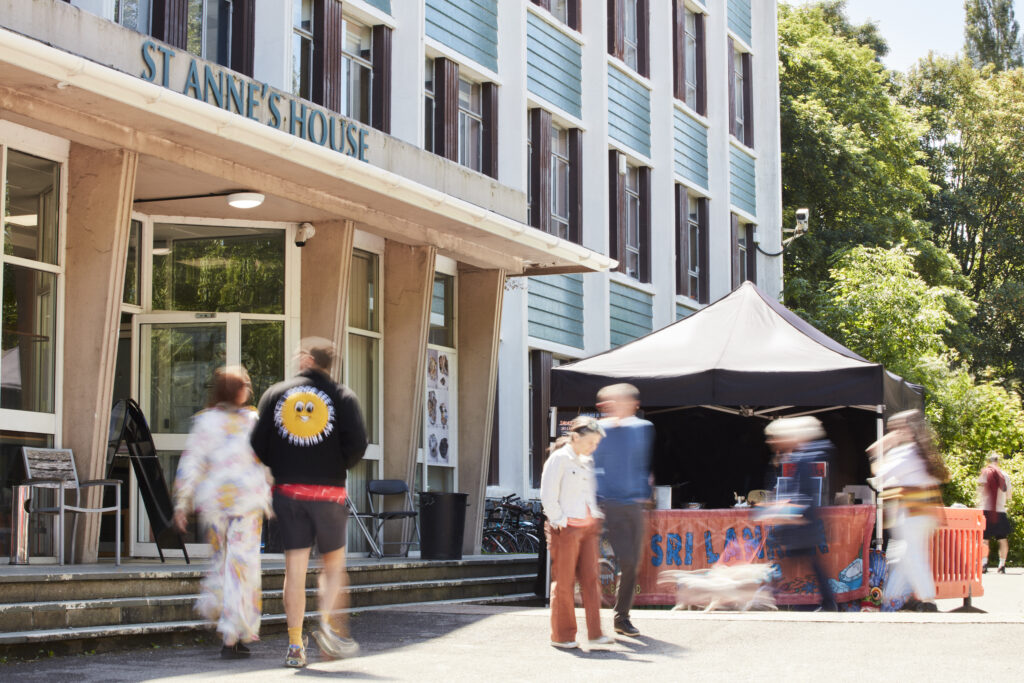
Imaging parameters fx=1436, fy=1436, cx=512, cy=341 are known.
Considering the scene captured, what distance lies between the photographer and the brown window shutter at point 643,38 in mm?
25531

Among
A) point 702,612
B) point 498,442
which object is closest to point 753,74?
point 498,442

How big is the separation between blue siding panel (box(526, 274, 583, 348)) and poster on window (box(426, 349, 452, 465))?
3.66 metres

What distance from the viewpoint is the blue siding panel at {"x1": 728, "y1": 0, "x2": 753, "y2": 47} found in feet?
98.8

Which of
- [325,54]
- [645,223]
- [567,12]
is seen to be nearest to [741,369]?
[325,54]

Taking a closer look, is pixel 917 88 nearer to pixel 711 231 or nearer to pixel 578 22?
pixel 711 231

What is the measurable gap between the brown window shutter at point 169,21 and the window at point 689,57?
47.4 feet

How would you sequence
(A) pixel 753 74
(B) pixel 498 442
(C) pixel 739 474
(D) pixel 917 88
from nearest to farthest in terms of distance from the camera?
1. (C) pixel 739 474
2. (B) pixel 498 442
3. (A) pixel 753 74
4. (D) pixel 917 88

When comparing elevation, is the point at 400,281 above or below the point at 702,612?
above

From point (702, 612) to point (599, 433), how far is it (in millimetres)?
3200

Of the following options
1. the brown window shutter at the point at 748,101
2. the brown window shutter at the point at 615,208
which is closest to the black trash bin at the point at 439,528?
the brown window shutter at the point at 615,208

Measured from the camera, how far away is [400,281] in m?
15.7

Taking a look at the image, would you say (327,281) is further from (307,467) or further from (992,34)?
(992,34)

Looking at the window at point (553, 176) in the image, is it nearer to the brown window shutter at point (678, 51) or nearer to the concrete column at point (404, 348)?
the brown window shutter at point (678, 51)

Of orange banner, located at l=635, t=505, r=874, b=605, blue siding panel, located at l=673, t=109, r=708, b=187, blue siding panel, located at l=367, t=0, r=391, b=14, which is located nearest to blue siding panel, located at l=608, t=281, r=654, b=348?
blue siding panel, located at l=673, t=109, r=708, b=187
